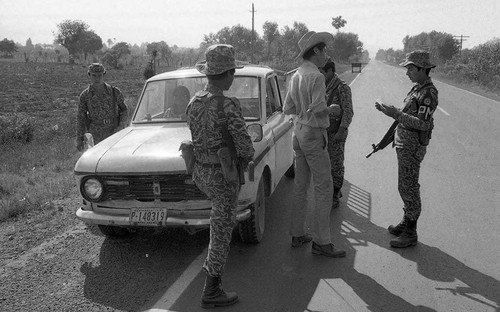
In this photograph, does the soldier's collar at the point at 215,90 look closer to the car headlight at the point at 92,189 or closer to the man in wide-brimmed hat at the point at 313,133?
the man in wide-brimmed hat at the point at 313,133

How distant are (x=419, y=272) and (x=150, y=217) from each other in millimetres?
2421

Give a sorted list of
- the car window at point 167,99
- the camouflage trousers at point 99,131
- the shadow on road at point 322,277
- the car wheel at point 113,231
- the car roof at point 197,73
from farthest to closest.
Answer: the camouflage trousers at point 99,131, the car roof at point 197,73, the car window at point 167,99, the car wheel at point 113,231, the shadow on road at point 322,277

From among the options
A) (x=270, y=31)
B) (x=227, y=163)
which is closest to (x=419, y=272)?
Result: (x=227, y=163)

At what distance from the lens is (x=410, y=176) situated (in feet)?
14.7

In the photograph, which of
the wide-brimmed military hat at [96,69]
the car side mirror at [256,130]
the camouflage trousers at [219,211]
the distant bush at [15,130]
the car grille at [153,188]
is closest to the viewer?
the camouflage trousers at [219,211]

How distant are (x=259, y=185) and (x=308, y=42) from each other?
1477 mm

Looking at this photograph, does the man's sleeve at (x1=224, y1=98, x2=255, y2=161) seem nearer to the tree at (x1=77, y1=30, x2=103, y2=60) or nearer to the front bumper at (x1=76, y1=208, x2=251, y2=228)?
the front bumper at (x1=76, y1=208, x2=251, y2=228)

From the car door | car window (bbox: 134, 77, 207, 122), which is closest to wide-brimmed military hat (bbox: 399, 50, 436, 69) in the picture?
the car door

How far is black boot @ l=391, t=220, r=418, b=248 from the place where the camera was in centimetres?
447

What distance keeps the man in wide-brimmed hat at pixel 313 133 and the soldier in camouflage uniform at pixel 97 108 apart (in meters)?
2.79

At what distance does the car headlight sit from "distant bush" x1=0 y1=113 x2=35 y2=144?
786cm

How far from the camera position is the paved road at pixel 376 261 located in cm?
352

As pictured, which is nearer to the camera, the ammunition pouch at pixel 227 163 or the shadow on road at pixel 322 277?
the ammunition pouch at pixel 227 163

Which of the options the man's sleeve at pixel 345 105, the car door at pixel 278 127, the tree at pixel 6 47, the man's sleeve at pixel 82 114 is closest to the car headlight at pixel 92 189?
the man's sleeve at pixel 82 114
